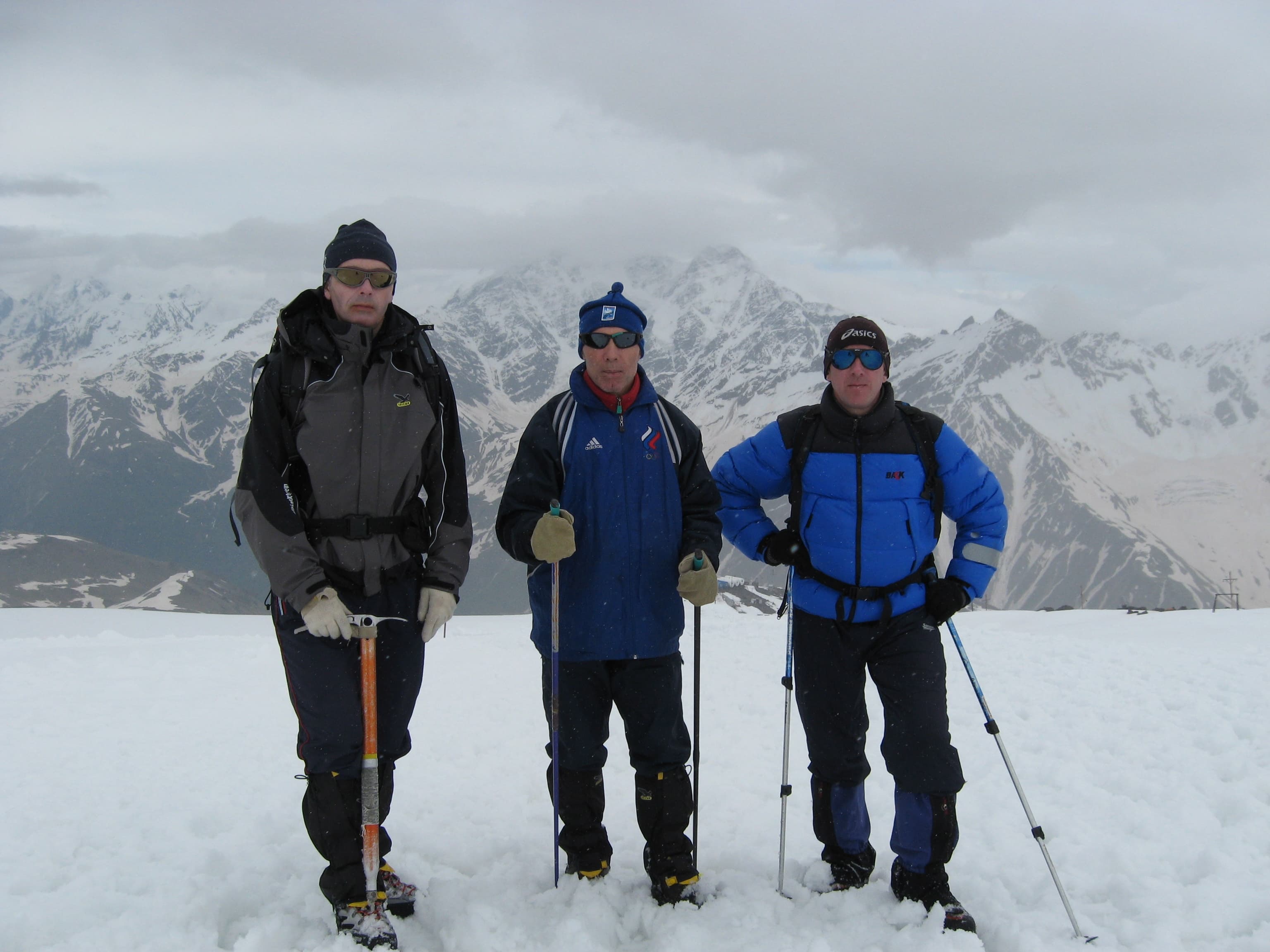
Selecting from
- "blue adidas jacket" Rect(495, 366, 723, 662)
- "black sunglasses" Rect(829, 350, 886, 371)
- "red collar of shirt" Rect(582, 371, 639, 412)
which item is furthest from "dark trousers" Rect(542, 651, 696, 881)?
"black sunglasses" Rect(829, 350, 886, 371)

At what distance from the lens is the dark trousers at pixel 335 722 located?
4.69 m

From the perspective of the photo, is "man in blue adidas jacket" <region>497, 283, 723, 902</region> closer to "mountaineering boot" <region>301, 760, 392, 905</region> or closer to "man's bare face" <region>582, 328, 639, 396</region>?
"man's bare face" <region>582, 328, 639, 396</region>

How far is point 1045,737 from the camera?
867cm

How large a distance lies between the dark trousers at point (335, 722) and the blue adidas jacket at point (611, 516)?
939 mm

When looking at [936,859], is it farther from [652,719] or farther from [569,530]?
[569,530]

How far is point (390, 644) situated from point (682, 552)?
1.78 metres

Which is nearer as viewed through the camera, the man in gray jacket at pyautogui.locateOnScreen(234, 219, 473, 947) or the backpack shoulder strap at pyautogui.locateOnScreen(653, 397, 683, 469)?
the man in gray jacket at pyautogui.locateOnScreen(234, 219, 473, 947)

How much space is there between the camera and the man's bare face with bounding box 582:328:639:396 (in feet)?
17.0

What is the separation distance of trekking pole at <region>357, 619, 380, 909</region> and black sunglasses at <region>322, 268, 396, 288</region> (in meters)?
1.86

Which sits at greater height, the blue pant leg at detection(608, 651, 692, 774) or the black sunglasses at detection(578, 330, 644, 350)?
the black sunglasses at detection(578, 330, 644, 350)

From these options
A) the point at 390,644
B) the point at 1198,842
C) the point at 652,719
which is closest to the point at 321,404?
the point at 390,644

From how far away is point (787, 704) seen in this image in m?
5.83

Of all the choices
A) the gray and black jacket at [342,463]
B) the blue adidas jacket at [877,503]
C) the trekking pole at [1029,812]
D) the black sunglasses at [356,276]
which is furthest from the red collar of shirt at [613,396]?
the trekking pole at [1029,812]

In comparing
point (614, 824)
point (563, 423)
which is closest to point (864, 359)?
point (563, 423)
